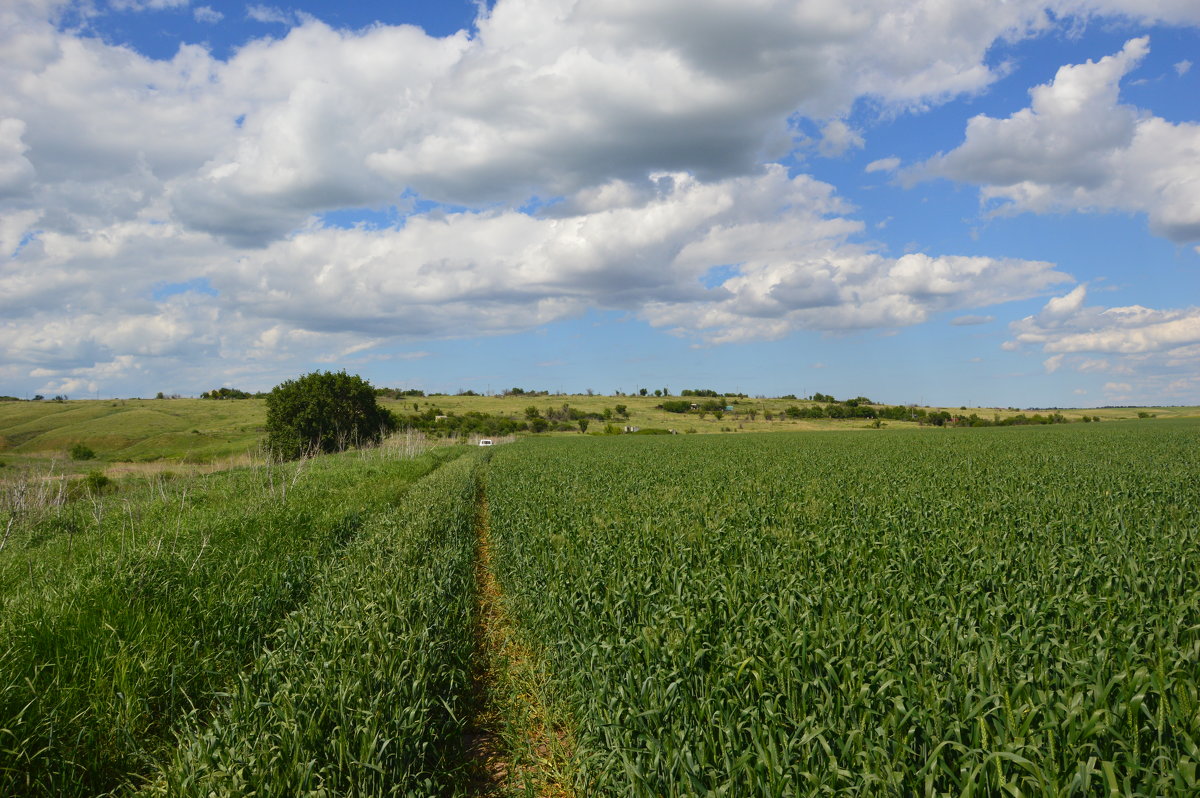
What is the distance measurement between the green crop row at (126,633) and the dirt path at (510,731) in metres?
2.41

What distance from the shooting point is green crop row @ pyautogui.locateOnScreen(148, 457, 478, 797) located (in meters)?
4.06

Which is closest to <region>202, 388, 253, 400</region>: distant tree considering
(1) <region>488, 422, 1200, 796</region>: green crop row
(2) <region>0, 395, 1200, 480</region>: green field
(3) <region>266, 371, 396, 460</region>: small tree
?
(2) <region>0, 395, 1200, 480</region>: green field

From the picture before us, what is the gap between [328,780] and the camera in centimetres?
408

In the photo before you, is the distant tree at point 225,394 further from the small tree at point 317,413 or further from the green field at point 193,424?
the small tree at point 317,413

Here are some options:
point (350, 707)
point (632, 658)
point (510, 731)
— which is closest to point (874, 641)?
point (632, 658)

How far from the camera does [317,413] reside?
55500 mm

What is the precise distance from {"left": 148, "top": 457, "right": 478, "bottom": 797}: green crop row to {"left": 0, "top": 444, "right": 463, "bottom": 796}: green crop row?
484mm

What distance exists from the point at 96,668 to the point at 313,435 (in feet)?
179

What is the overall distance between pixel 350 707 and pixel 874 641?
398 centimetres

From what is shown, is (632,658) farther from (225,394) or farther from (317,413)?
(225,394)

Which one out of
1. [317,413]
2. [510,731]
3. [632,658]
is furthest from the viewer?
[317,413]

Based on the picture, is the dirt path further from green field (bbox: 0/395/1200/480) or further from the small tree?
the small tree

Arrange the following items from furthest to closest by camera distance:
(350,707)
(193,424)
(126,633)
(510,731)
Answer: (193,424)
(126,633)
(510,731)
(350,707)

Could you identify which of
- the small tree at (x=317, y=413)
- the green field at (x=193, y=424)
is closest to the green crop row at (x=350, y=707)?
the green field at (x=193, y=424)
